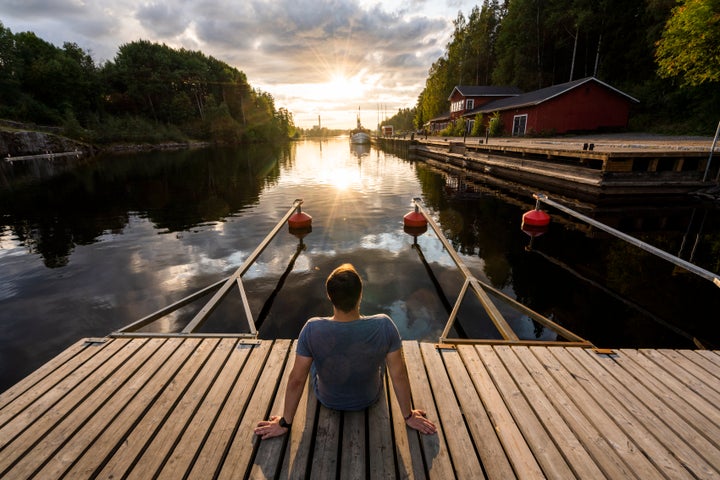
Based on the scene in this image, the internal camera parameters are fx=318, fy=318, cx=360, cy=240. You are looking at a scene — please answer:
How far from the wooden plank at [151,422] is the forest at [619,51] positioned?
36.9m

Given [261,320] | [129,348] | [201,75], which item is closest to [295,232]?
[261,320]

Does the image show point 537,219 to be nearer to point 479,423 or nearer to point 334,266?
point 334,266

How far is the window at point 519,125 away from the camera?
39181 millimetres

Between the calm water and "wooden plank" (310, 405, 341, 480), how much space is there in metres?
3.94

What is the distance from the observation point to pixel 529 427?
9.77 feet

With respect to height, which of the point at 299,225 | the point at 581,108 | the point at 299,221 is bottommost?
the point at 299,225

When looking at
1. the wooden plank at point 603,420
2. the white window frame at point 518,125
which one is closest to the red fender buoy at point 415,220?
the wooden plank at point 603,420

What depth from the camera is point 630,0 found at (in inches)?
1713

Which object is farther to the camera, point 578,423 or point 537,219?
point 537,219

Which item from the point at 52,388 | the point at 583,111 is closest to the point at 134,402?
the point at 52,388

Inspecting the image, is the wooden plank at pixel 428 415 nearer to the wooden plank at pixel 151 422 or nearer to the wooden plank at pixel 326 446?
the wooden plank at pixel 326 446

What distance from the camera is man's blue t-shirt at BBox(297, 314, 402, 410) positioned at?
257 centimetres

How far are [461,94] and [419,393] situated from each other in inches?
2416

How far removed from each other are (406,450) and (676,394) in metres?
3.11
